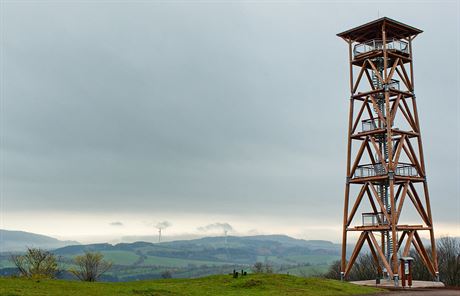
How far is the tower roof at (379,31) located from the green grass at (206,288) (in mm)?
25982

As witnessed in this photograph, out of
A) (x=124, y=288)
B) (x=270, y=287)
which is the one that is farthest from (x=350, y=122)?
(x=124, y=288)

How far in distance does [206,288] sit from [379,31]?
32309mm

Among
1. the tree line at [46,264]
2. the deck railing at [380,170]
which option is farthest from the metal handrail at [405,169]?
the tree line at [46,264]

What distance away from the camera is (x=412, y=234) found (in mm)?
48125

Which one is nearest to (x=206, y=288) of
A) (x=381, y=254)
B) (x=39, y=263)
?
(x=381, y=254)

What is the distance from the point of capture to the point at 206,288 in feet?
114

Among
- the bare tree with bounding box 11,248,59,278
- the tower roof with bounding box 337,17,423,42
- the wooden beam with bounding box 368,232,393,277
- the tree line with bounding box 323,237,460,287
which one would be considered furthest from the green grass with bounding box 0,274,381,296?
the bare tree with bounding box 11,248,59,278

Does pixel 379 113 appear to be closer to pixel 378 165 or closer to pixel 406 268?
pixel 378 165

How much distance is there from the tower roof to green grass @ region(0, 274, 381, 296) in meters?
26.0

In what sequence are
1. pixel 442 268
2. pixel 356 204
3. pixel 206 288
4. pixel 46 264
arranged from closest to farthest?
pixel 206 288
pixel 356 204
pixel 46 264
pixel 442 268

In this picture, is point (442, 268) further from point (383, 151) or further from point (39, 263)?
point (39, 263)

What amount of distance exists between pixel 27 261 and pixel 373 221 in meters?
46.6

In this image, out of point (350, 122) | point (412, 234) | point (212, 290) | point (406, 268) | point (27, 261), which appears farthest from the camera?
point (27, 261)

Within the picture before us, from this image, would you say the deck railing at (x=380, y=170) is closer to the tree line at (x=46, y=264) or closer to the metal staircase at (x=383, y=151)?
the metal staircase at (x=383, y=151)
